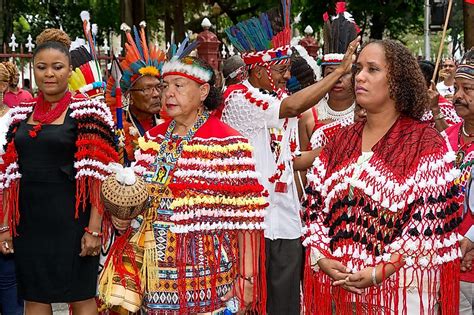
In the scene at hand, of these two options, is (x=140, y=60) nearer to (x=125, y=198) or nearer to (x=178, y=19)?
(x=125, y=198)

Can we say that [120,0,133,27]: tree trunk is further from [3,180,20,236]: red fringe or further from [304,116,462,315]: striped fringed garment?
[304,116,462,315]: striped fringed garment

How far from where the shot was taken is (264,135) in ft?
18.4

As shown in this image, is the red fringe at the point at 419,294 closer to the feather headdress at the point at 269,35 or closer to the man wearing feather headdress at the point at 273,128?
the man wearing feather headdress at the point at 273,128

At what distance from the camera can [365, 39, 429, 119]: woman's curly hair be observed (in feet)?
12.6

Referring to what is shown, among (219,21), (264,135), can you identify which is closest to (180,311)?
(264,135)

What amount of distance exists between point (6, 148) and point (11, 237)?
0.61 meters

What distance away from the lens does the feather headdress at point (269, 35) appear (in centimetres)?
559

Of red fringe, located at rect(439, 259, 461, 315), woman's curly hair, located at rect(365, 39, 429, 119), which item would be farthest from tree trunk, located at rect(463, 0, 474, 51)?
red fringe, located at rect(439, 259, 461, 315)

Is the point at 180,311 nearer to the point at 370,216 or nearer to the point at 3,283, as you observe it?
the point at 370,216

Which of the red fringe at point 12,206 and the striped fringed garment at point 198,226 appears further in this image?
the red fringe at point 12,206

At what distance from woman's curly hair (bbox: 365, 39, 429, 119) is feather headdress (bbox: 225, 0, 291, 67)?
1802mm

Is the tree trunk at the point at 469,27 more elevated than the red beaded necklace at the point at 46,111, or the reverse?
the tree trunk at the point at 469,27

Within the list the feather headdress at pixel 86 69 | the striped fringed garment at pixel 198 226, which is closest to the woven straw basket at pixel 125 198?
the striped fringed garment at pixel 198 226

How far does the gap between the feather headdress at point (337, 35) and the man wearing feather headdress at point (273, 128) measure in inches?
16.0
